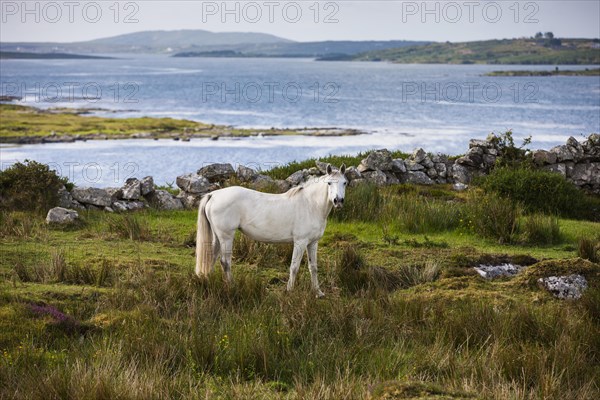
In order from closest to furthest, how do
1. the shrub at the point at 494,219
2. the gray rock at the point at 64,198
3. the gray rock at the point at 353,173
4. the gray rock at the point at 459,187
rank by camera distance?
1. the shrub at the point at 494,219
2. the gray rock at the point at 64,198
3. the gray rock at the point at 353,173
4. the gray rock at the point at 459,187

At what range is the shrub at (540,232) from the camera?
14.9 meters

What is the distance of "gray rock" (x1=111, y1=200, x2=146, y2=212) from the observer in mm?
17750

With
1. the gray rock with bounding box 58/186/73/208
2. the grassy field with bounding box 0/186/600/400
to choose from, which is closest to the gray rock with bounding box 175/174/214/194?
the gray rock with bounding box 58/186/73/208

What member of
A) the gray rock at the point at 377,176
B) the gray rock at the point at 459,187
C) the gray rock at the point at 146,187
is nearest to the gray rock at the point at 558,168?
the gray rock at the point at 459,187

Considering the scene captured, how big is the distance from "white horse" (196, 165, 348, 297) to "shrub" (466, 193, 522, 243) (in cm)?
519

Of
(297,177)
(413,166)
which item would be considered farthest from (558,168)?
(297,177)

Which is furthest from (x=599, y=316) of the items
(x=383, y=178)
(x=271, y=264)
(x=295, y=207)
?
(x=383, y=178)

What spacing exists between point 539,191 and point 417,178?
4391 millimetres

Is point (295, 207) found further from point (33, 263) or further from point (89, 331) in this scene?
point (33, 263)

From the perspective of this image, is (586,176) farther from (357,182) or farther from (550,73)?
(550,73)

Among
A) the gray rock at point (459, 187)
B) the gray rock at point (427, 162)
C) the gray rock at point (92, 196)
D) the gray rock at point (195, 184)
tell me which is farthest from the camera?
the gray rock at point (427, 162)

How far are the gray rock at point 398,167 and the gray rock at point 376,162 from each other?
0.17m

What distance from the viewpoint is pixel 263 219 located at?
11.3 meters

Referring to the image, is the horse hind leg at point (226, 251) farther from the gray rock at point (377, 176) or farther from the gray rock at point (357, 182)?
the gray rock at point (377, 176)
